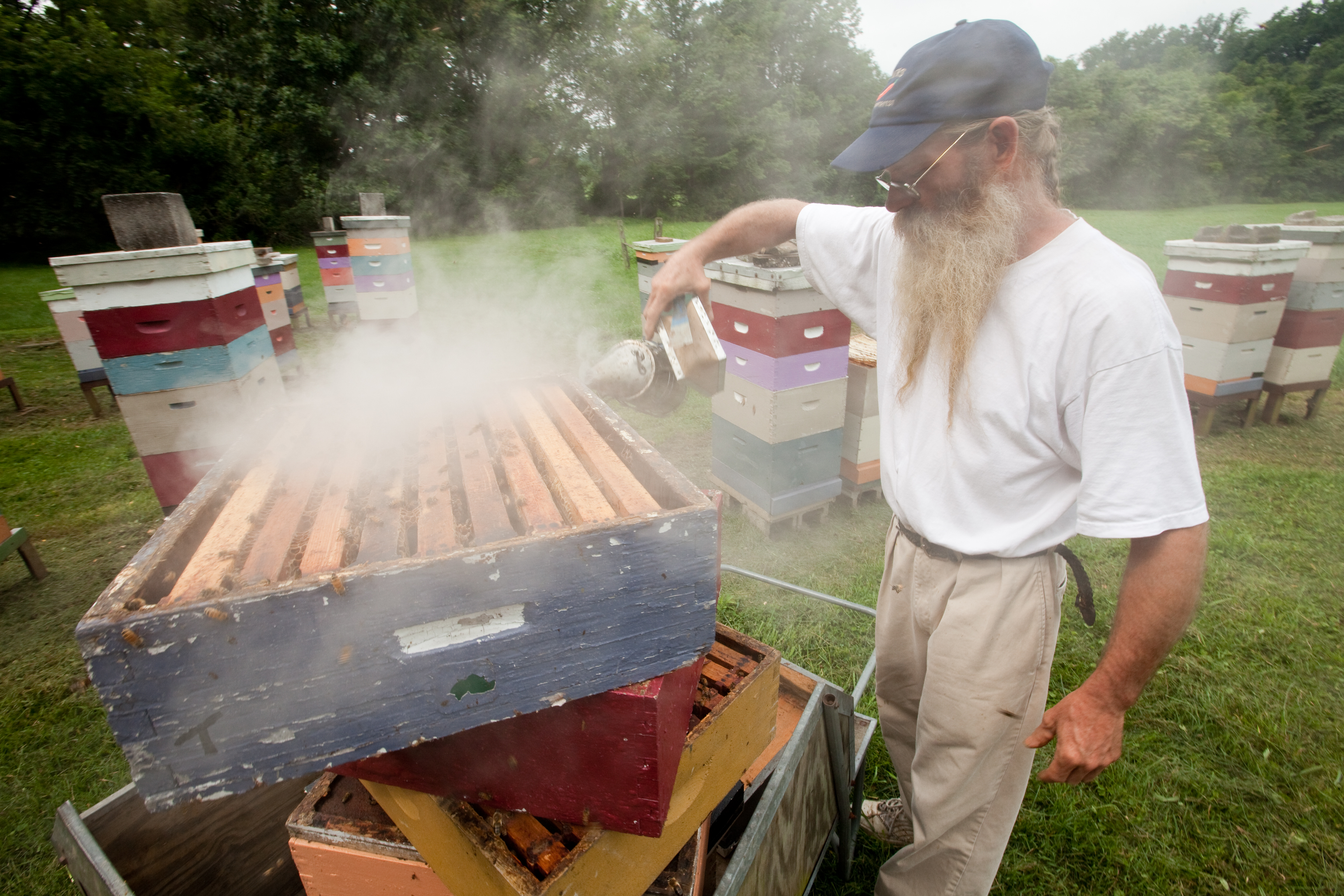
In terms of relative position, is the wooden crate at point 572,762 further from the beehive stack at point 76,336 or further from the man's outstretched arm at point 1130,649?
the beehive stack at point 76,336

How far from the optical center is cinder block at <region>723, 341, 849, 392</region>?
12.3ft

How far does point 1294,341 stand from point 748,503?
5.27 metres

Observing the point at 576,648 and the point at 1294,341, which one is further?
the point at 1294,341

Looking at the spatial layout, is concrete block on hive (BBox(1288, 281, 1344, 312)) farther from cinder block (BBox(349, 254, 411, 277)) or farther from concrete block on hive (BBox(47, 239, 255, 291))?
cinder block (BBox(349, 254, 411, 277))

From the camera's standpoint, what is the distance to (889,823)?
2.22m

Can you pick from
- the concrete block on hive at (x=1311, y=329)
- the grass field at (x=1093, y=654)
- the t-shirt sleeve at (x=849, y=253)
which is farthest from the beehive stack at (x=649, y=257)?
the concrete block on hive at (x=1311, y=329)

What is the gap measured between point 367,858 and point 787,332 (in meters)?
3.13

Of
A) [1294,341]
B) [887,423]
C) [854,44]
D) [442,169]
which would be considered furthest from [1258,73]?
[887,423]

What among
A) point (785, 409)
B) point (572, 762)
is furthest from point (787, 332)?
point (572, 762)

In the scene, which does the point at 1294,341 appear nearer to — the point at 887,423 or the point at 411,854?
the point at 887,423

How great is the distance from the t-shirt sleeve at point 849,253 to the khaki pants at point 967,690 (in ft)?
2.25

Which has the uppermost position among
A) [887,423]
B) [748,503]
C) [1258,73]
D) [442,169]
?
[1258,73]

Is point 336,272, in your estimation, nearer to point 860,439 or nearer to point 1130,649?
point 860,439

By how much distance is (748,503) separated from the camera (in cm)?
436
